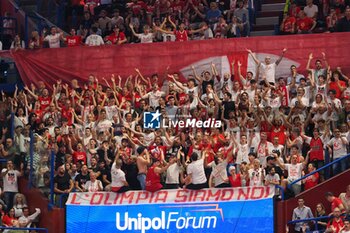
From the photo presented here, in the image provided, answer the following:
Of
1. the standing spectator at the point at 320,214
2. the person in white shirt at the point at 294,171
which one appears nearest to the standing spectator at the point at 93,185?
the person in white shirt at the point at 294,171

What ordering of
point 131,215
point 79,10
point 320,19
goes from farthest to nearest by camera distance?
1. point 79,10
2. point 320,19
3. point 131,215

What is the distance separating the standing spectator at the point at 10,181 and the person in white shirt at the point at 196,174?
179 inches

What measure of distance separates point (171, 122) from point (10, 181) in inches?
168

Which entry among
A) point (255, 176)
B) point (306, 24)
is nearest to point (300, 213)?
point (255, 176)

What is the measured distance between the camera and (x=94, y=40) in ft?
126

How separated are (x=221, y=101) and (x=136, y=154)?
2.69m

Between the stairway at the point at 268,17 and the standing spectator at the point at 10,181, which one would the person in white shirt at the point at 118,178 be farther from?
the stairway at the point at 268,17

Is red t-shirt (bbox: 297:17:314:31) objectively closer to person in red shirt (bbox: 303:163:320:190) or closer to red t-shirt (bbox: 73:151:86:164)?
person in red shirt (bbox: 303:163:320:190)

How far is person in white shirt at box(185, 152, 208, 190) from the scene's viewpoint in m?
31.9

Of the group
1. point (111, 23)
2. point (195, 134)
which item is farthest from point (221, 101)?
point (111, 23)

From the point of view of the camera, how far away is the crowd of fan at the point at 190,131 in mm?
31969

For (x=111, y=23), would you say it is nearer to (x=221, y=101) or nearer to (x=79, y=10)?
(x=79, y=10)

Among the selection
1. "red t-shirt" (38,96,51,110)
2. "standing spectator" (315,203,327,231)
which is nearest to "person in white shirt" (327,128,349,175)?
"standing spectator" (315,203,327,231)

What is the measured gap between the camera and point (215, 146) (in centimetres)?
3297
